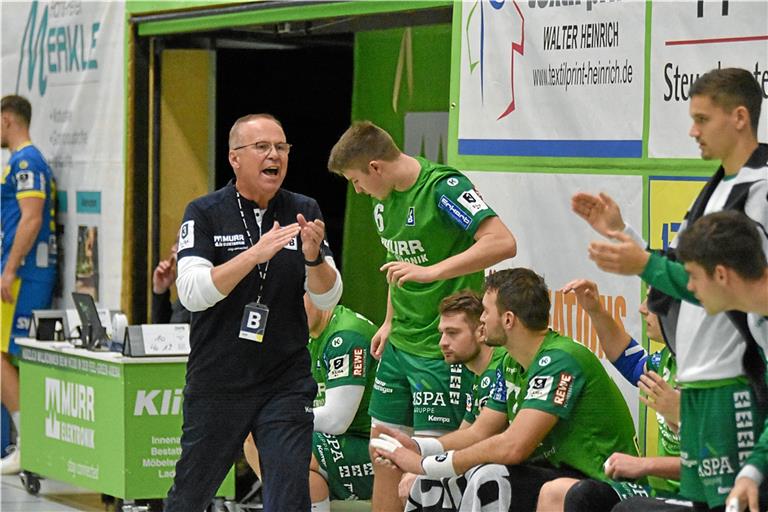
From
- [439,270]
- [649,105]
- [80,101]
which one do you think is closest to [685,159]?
[649,105]

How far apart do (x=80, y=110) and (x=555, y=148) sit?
183 inches

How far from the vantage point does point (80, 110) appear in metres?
9.59

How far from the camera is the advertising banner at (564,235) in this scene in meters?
5.53

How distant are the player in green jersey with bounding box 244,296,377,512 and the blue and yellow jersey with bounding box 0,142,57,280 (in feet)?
11.2

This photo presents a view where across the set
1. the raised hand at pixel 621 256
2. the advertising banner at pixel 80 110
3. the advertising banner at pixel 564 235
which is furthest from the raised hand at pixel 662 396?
the advertising banner at pixel 80 110

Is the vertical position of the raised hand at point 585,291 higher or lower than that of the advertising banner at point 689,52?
lower

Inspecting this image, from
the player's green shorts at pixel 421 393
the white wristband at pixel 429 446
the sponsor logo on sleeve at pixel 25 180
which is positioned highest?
the sponsor logo on sleeve at pixel 25 180

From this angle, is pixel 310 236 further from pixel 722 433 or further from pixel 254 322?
pixel 722 433

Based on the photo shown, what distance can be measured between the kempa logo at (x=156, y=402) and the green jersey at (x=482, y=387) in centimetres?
186

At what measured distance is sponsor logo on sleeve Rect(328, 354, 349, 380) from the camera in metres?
6.55

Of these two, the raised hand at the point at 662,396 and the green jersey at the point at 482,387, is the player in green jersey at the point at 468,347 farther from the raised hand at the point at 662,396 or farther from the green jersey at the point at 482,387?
the raised hand at the point at 662,396

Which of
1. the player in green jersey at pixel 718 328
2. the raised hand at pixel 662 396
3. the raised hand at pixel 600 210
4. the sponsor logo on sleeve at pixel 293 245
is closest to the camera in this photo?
the player in green jersey at pixel 718 328

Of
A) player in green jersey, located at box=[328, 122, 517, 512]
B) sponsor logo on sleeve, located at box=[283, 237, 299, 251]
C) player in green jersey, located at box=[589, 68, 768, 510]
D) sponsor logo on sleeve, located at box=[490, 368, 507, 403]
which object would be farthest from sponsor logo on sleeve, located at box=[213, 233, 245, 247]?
player in green jersey, located at box=[589, 68, 768, 510]

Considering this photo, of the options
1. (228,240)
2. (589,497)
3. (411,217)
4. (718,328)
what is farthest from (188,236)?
(718,328)
